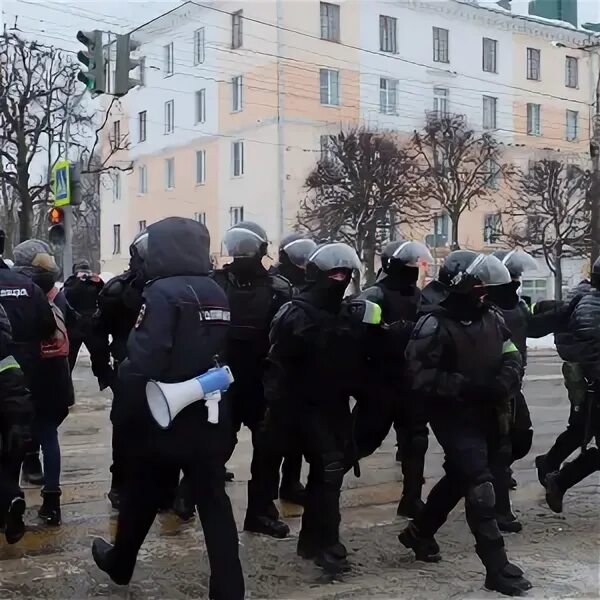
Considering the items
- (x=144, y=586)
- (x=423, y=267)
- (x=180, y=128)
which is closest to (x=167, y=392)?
(x=144, y=586)

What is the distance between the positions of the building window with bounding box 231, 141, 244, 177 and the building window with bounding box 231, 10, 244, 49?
152 inches

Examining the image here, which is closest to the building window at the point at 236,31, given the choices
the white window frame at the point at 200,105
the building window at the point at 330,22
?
the white window frame at the point at 200,105

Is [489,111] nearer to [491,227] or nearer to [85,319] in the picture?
[491,227]

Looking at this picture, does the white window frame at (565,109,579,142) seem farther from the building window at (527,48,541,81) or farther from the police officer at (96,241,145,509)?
the police officer at (96,241,145,509)

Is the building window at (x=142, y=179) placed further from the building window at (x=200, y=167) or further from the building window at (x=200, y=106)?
the building window at (x=200, y=106)

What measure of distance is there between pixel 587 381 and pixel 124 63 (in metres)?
9.13

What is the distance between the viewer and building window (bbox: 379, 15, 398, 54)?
38312 millimetres

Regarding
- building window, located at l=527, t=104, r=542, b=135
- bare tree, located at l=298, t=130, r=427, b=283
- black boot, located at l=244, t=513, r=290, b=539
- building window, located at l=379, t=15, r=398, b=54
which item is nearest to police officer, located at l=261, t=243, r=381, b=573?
black boot, located at l=244, t=513, r=290, b=539

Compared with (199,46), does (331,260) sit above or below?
below

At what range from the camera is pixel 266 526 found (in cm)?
604

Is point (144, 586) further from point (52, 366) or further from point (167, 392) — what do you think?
point (52, 366)

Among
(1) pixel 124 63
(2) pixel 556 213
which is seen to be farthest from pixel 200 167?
(1) pixel 124 63

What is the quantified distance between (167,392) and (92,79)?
10138 mm

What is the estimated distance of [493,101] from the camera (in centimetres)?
4297
